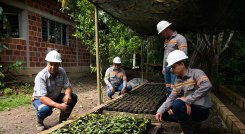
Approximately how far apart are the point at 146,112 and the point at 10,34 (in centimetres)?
711

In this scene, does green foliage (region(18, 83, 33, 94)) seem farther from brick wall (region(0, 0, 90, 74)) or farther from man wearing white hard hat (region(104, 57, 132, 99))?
man wearing white hard hat (region(104, 57, 132, 99))

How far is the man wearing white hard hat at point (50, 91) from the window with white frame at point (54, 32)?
6740 mm

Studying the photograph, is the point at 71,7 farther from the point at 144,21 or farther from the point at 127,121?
the point at 127,121

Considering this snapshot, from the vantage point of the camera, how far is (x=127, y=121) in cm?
395

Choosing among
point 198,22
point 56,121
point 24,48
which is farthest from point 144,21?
point 24,48

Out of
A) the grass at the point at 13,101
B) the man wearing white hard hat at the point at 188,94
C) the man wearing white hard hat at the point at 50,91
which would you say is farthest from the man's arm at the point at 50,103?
the grass at the point at 13,101

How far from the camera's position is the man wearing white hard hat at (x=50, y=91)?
13.9ft

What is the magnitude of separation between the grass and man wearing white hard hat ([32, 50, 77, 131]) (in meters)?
2.63

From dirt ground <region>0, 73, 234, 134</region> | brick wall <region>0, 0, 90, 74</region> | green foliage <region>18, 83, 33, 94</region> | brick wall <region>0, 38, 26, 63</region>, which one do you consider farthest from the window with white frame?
dirt ground <region>0, 73, 234, 134</region>

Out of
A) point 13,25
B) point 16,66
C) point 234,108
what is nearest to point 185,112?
point 234,108

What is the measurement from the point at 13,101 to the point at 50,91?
10.6 feet

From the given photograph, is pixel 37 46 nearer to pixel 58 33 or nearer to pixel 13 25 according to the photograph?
pixel 13 25

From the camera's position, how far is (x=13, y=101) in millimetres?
7238

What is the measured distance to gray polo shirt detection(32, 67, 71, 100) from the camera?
4.32 meters
